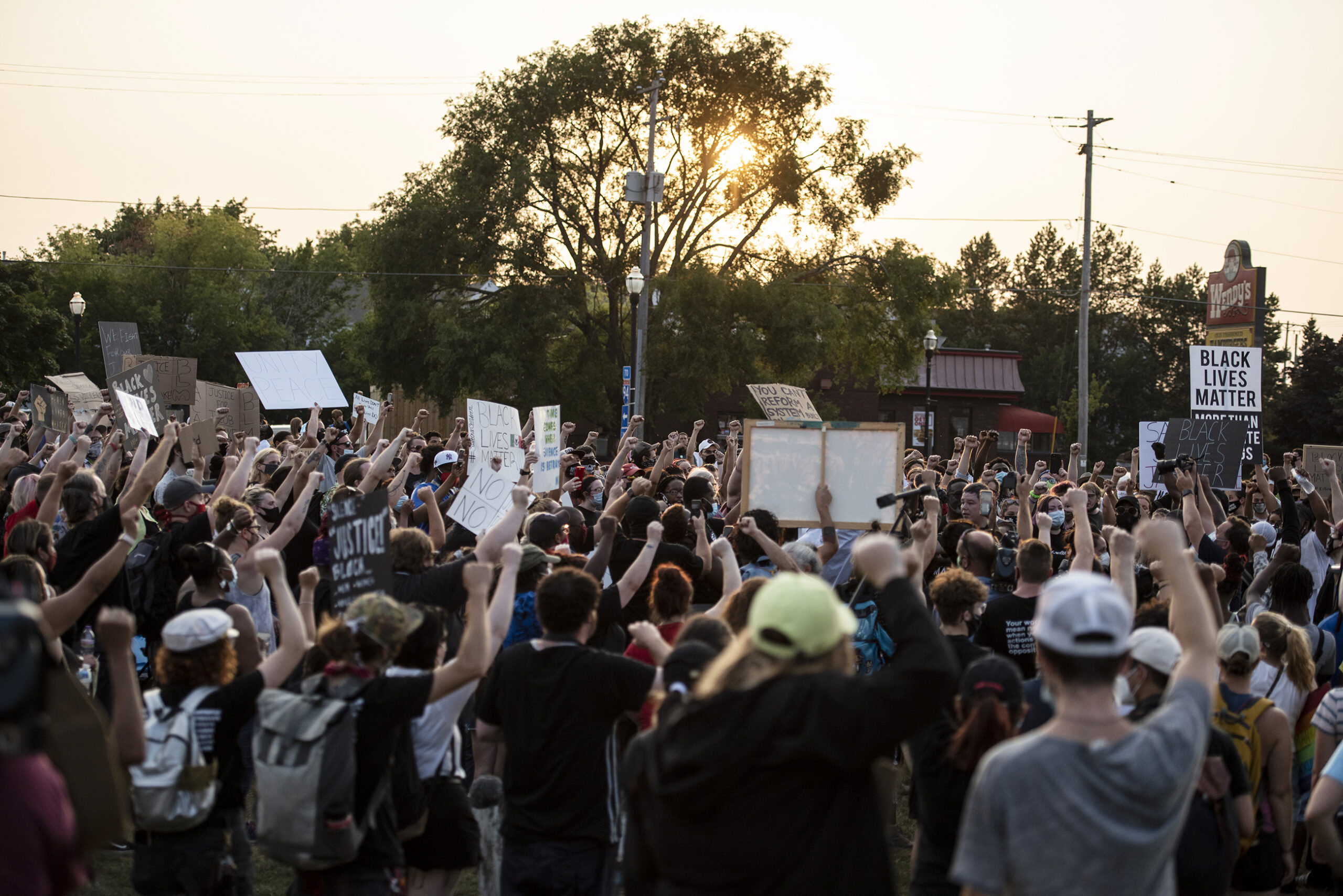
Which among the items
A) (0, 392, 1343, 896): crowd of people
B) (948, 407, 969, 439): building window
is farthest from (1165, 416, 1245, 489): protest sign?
(948, 407, 969, 439): building window

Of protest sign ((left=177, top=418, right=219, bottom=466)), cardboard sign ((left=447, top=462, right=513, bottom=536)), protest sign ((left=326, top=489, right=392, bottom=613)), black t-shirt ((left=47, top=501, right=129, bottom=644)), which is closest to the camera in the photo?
protest sign ((left=326, top=489, right=392, bottom=613))

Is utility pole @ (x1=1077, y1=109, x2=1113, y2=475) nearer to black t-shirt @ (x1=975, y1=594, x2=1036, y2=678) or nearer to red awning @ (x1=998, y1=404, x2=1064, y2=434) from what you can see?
red awning @ (x1=998, y1=404, x2=1064, y2=434)

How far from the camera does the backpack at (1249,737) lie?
4484mm

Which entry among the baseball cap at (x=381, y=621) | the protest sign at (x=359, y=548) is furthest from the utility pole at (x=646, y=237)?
the baseball cap at (x=381, y=621)

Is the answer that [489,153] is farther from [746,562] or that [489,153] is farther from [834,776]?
[834,776]

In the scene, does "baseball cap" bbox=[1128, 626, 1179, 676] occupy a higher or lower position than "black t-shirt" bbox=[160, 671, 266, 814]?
higher

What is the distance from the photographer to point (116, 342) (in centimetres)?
2003

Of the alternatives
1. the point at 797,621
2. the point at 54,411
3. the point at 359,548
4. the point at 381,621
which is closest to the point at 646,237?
the point at 54,411

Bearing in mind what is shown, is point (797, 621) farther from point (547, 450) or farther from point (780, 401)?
point (780, 401)

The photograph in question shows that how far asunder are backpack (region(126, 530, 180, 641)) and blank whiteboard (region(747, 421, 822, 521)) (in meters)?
3.72

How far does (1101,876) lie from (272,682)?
108 inches

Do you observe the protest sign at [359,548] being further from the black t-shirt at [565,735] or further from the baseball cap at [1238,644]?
the baseball cap at [1238,644]

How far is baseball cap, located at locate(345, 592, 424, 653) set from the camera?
388 cm

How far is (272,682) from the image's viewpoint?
13.3 ft
